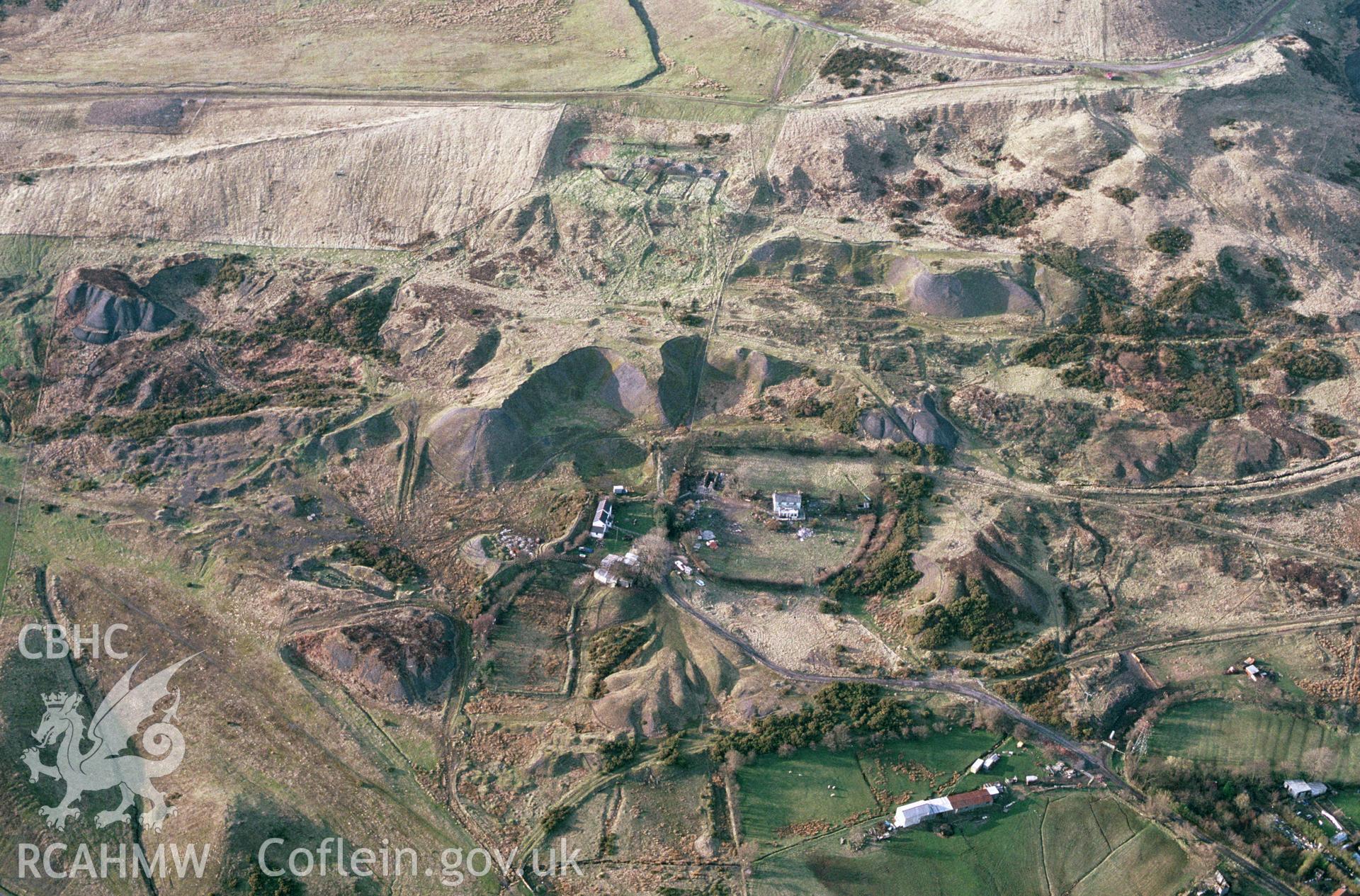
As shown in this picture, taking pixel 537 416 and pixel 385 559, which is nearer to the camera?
pixel 385 559

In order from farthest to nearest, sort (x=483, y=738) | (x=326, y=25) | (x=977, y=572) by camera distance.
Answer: (x=326, y=25), (x=977, y=572), (x=483, y=738)

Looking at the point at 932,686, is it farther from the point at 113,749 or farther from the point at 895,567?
the point at 113,749

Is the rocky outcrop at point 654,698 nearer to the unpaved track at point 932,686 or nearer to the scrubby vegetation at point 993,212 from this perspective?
the unpaved track at point 932,686

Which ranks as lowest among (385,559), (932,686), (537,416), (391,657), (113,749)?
(113,749)

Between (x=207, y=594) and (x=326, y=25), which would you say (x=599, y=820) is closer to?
(x=207, y=594)

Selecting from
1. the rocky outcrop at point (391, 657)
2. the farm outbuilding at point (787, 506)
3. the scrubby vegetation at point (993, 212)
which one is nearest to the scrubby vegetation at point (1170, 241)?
the scrubby vegetation at point (993, 212)

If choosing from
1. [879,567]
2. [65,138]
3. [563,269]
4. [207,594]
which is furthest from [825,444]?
[65,138]

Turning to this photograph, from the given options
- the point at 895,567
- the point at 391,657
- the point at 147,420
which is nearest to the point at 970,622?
the point at 895,567
